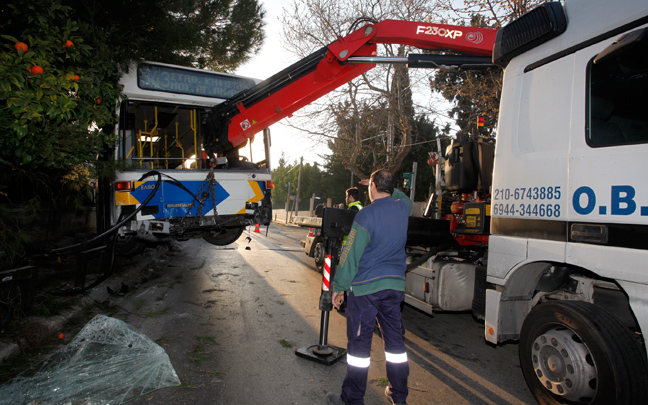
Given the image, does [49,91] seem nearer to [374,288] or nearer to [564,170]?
[374,288]

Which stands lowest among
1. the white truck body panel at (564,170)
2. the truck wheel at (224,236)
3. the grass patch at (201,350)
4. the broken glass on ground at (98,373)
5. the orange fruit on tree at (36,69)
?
the grass patch at (201,350)

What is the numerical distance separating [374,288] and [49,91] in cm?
363

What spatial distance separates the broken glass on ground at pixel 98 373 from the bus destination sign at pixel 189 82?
366 centimetres

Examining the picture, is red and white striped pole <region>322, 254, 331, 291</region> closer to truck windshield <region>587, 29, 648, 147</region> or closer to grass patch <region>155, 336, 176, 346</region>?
grass patch <region>155, 336, 176, 346</region>

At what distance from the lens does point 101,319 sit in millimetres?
4445

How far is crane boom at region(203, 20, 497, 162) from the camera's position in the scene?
4789 millimetres

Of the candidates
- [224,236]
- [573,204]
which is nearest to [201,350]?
[224,236]

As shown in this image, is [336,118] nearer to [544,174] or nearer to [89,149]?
[89,149]

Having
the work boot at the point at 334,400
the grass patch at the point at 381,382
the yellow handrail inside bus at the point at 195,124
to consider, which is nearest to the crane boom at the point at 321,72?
the yellow handrail inside bus at the point at 195,124

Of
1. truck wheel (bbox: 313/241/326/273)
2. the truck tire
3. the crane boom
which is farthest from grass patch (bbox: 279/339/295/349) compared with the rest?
truck wheel (bbox: 313/241/326/273)

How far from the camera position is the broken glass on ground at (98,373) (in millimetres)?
2947

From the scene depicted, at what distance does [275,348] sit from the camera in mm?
4125

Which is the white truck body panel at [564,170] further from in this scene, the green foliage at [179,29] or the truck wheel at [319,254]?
the truck wheel at [319,254]

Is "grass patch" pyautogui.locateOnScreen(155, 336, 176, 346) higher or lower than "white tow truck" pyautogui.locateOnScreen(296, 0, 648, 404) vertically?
lower
